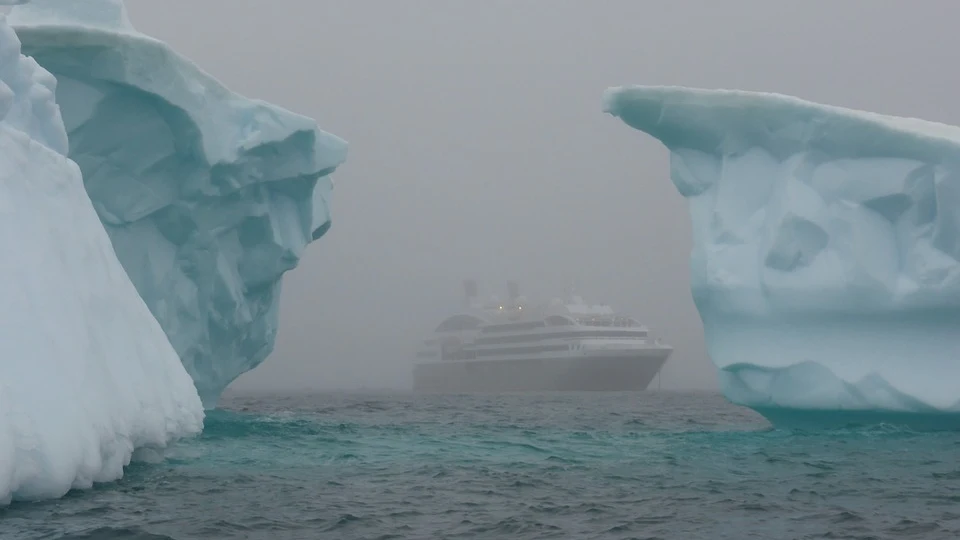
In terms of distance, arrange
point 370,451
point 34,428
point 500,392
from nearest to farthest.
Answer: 1. point 34,428
2. point 370,451
3. point 500,392

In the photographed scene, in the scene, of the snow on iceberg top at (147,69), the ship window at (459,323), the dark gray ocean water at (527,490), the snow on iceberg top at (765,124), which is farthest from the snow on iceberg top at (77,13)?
the ship window at (459,323)

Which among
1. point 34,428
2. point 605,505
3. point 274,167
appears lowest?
point 605,505

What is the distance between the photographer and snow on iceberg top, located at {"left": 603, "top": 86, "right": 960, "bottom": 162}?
42.4 ft

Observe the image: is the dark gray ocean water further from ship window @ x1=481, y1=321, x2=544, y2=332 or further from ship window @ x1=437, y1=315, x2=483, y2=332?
ship window @ x1=437, y1=315, x2=483, y2=332

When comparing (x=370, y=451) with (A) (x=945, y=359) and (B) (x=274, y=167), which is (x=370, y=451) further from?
(A) (x=945, y=359)

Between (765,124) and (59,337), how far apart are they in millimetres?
9799

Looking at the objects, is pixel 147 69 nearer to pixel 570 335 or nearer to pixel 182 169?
pixel 182 169

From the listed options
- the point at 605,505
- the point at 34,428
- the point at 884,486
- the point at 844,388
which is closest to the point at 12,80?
the point at 34,428

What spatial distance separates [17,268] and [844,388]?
9.59 metres

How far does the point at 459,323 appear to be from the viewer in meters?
55.1

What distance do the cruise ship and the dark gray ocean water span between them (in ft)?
101

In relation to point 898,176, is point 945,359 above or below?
below

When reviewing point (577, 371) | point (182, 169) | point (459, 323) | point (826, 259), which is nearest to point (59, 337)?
point (182, 169)

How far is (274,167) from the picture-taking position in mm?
16594
